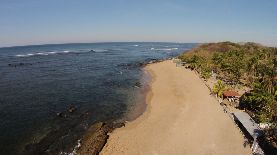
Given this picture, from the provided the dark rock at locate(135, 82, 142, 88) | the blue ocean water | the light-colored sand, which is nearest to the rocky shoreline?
the light-colored sand

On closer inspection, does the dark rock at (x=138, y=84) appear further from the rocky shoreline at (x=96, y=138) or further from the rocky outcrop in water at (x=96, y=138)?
the rocky outcrop in water at (x=96, y=138)

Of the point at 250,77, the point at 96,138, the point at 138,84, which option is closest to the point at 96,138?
the point at 96,138

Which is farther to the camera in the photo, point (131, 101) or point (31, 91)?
point (31, 91)

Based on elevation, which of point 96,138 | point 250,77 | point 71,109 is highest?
point 250,77

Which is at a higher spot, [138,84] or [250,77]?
[250,77]

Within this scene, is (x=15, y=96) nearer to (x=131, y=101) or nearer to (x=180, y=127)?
(x=131, y=101)

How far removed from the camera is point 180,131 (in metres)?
36.2

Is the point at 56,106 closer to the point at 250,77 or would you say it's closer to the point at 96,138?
the point at 96,138

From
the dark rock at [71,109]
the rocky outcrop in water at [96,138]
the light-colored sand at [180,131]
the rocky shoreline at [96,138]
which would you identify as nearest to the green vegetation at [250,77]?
the light-colored sand at [180,131]

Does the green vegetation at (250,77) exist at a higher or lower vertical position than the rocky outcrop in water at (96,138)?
higher

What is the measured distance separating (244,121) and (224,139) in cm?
499

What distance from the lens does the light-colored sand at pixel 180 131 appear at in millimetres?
31578

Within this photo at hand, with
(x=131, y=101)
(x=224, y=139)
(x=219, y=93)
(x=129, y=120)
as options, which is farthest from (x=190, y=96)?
(x=224, y=139)

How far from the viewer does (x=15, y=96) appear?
5675 centimetres
